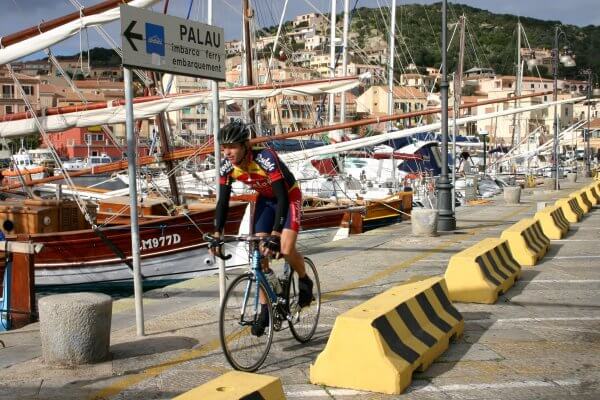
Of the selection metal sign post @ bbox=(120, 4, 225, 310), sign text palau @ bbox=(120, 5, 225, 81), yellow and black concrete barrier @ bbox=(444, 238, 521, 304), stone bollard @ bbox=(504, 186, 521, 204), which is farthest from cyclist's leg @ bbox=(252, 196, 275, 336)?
stone bollard @ bbox=(504, 186, 521, 204)

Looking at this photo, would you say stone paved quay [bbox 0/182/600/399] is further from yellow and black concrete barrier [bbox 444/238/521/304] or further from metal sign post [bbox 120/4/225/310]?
metal sign post [bbox 120/4/225/310]

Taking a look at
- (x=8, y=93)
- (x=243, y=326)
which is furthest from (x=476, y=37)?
(x=243, y=326)

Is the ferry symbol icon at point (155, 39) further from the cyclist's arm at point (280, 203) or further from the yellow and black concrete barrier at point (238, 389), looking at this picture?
the yellow and black concrete barrier at point (238, 389)

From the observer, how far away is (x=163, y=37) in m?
7.23

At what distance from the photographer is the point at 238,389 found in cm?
423

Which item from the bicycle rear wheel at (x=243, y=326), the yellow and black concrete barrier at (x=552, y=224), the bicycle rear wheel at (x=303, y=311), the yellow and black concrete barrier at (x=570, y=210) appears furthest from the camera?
the yellow and black concrete barrier at (x=570, y=210)

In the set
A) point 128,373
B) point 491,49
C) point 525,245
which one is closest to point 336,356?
point 128,373

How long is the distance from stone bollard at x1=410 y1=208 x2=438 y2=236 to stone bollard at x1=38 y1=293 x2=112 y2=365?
35.4ft

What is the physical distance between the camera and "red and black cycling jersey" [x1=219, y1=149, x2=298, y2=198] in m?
6.23

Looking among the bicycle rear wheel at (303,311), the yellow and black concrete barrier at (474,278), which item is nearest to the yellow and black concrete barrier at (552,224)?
the yellow and black concrete barrier at (474,278)

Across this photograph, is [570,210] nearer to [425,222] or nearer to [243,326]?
[425,222]

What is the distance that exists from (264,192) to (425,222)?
1029 cm

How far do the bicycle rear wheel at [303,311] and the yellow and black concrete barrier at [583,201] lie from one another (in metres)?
15.7

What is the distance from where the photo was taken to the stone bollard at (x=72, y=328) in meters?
6.34
